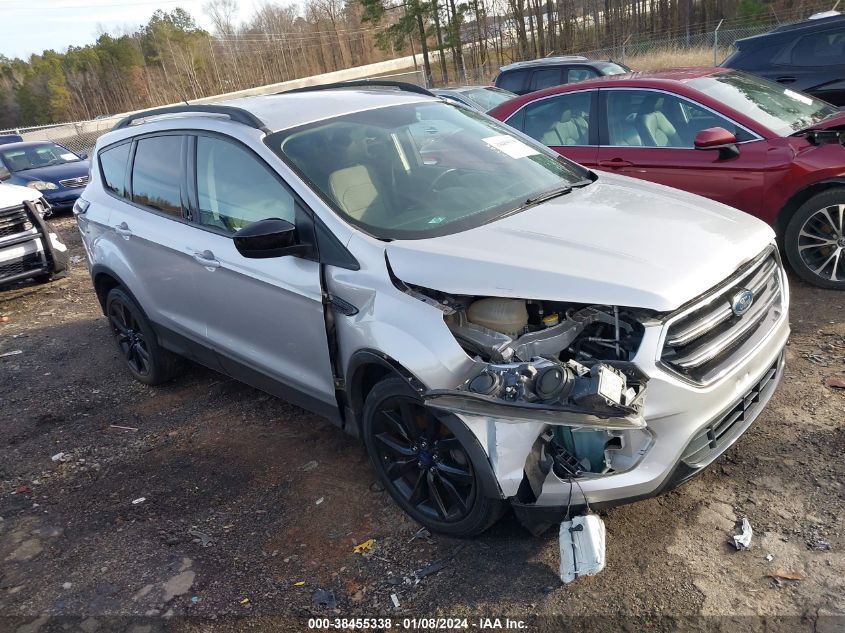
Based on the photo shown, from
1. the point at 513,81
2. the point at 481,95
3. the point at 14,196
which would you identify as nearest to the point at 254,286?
the point at 14,196

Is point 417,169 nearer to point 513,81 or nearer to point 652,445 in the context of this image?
point 652,445

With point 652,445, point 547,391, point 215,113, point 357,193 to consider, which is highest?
point 215,113

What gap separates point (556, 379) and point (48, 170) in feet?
47.1

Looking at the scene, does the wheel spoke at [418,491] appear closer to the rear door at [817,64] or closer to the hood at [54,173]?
the rear door at [817,64]

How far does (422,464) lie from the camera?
10.3 ft

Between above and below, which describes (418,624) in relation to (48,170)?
below

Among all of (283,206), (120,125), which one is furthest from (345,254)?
(120,125)

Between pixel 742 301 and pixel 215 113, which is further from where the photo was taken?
pixel 215 113

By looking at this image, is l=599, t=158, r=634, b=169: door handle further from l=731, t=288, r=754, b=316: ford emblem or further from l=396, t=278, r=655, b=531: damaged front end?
l=396, t=278, r=655, b=531: damaged front end

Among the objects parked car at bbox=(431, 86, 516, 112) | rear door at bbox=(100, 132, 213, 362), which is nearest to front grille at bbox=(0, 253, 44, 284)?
rear door at bbox=(100, 132, 213, 362)

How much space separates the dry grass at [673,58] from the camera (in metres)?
19.4

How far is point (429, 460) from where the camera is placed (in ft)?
10.2

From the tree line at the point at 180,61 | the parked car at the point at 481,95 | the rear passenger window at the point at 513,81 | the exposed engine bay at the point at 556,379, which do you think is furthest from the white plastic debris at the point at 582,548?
the tree line at the point at 180,61

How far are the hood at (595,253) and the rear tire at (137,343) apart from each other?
2.76 meters
